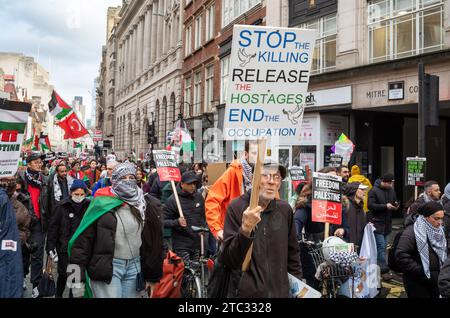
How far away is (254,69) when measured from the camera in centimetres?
418

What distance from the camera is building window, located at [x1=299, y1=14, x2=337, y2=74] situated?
1753 centimetres

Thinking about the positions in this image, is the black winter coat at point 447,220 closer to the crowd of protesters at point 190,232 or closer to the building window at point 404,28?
the crowd of protesters at point 190,232

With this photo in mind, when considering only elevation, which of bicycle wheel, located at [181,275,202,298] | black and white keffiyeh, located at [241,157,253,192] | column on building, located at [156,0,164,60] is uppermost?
column on building, located at [156,0,164,60]

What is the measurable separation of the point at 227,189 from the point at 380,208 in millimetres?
5048

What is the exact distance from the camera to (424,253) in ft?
15.7

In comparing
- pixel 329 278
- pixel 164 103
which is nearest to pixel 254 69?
pixel 329 278

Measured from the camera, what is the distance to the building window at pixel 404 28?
13883mm

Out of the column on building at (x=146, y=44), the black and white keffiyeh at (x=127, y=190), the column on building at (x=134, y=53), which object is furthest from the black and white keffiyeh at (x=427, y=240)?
the column on building at (x=134, y=53)

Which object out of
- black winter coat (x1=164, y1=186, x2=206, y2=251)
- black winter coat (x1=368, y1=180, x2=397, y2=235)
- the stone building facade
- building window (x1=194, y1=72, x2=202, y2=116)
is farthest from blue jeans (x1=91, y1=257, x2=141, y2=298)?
the stone building facade

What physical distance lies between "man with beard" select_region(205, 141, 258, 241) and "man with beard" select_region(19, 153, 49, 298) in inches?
123

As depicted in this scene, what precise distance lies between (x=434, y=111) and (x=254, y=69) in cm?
668

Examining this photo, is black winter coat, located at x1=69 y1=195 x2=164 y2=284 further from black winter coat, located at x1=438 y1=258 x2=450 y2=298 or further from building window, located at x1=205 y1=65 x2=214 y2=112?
building window, located at x1=205 y1=65 x2=214 y2=112

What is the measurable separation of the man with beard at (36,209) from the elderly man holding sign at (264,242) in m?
4.23
